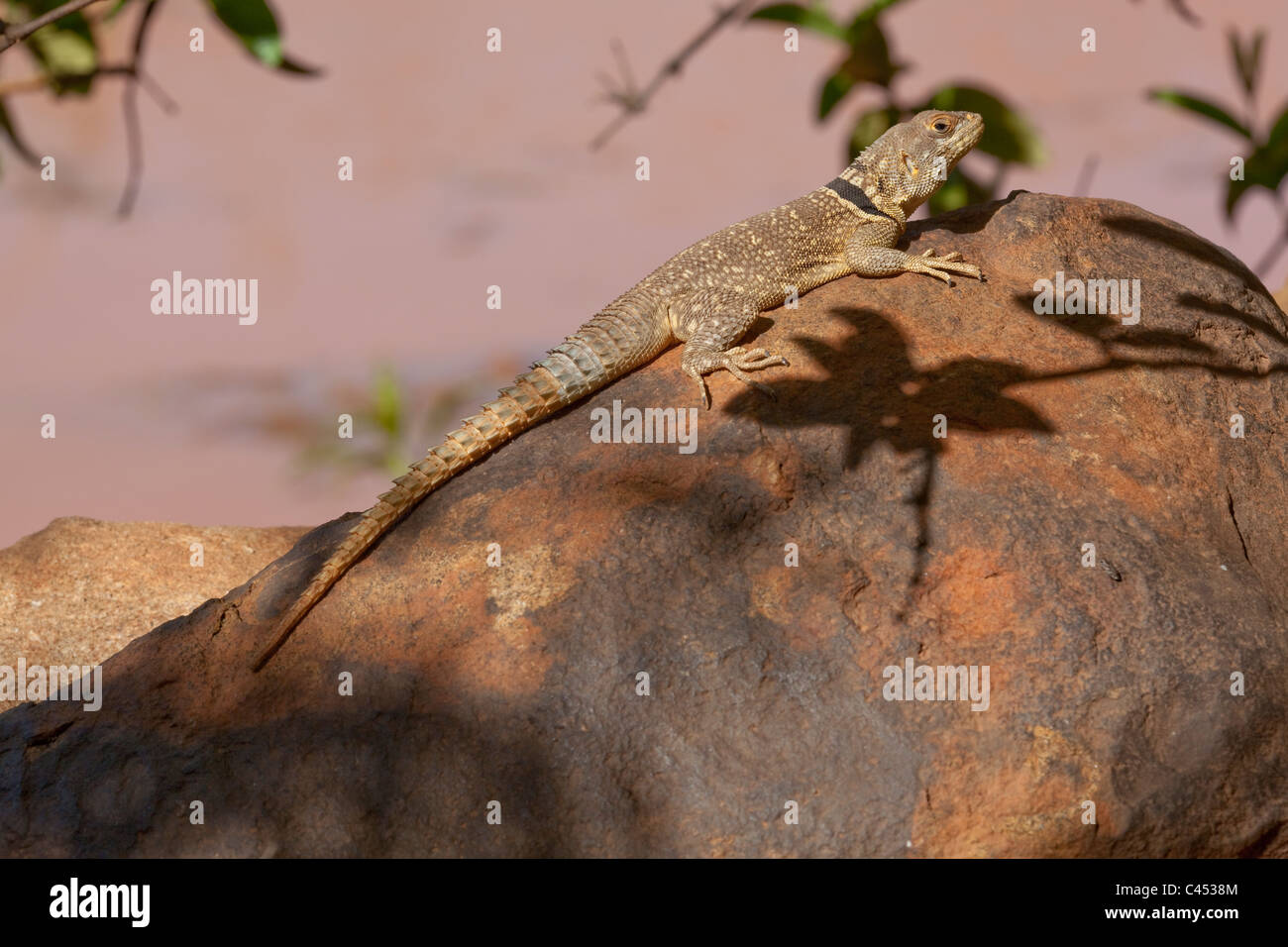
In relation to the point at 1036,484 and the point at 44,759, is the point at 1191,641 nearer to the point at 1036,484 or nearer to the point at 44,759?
the point at 1036,484

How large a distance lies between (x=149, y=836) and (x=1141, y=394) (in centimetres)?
380

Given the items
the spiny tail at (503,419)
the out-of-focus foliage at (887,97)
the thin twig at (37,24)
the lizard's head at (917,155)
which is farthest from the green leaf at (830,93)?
the thin twig at (37,24)

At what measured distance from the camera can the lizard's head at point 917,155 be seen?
203 inches

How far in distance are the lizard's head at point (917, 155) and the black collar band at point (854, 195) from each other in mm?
83

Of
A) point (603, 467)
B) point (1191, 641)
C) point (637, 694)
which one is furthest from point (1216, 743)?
point (603, 467)

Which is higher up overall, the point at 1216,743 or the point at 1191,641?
the point at 1191,641

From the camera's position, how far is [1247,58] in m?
4.45

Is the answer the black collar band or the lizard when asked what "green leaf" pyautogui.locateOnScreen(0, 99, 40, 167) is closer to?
the lizard

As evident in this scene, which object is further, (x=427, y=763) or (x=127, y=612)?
(x=127, y=612)

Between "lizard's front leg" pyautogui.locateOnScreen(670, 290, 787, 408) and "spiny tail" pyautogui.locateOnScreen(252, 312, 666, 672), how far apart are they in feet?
0.60

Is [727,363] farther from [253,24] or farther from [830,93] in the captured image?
[253,24]

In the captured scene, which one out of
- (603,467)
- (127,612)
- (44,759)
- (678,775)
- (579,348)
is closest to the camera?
(678,775)

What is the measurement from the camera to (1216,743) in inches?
126

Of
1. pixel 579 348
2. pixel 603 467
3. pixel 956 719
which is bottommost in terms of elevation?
pixel 956 719
